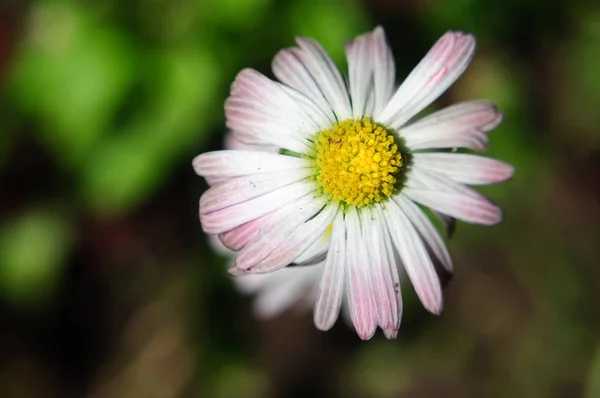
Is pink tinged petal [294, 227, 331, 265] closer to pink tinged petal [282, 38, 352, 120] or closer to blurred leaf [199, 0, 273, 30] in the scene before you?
pink tinged petal [282, 38, 352, 120]

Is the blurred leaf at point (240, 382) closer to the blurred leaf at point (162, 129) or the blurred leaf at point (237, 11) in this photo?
the blurred leaf at point (162, 129)

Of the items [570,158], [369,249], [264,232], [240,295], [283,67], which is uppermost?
[283,67]

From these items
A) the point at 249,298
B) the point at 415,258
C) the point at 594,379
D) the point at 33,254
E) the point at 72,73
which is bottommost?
the point at 594,379

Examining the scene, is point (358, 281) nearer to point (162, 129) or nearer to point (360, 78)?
point (360, 78)

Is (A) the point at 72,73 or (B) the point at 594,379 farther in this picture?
(B) the point at 594,379

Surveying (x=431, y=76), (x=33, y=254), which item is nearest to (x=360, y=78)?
(x=431, y=76)

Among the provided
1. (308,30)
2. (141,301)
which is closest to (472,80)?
(308,30)

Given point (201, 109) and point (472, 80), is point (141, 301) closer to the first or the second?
point (201, 109)
